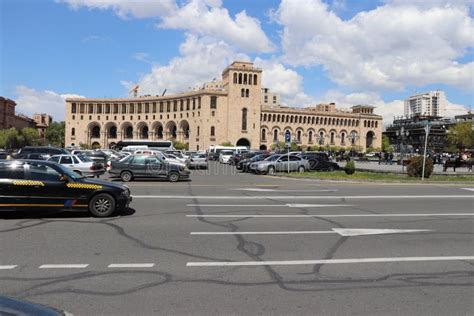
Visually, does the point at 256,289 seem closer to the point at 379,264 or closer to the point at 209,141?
the point at 379,264

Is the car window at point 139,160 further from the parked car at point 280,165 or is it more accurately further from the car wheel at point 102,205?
the car wheel at point 102,205

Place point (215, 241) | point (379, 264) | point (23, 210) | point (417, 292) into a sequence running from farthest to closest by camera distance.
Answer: point (23, 210), point (215, 241), point (379, 264), point (417, 292)

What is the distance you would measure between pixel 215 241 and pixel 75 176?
4.87 m

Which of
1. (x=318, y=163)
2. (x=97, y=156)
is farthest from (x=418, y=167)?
(x=97, y=156)

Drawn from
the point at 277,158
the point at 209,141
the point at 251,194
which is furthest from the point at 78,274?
the point at 209,141

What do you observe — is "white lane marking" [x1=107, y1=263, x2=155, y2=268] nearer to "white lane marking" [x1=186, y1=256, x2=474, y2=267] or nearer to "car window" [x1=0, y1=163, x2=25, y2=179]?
"white lane marking" [x1=186, y1=256, x2=474, y2=267]

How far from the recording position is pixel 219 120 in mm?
129750

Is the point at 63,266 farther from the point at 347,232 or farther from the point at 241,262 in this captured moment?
the point at 347,232

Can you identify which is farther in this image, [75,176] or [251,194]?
[251,194]

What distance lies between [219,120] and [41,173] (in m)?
120

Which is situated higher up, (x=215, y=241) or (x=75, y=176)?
(x=75, y=176)

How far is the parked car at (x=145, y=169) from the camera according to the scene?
23.6 metres

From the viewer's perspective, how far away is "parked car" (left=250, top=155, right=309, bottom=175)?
3219 cm

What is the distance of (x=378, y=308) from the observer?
15.7 feet
